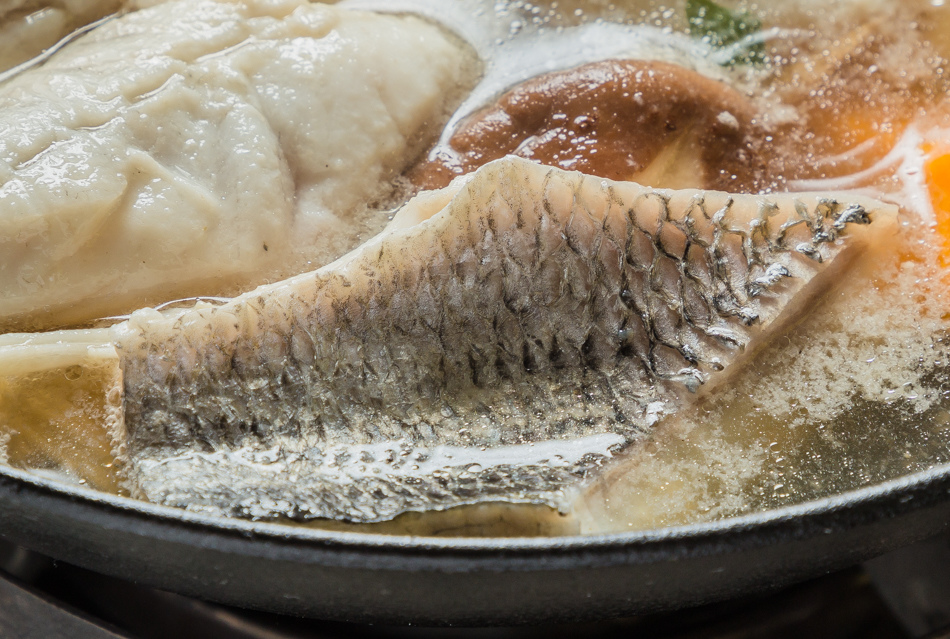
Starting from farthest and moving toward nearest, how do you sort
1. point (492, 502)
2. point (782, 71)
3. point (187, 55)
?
point (782, 71) < point (187, 55) < point (492, 502)

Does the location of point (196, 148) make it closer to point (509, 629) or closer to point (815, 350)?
point (509, 629)

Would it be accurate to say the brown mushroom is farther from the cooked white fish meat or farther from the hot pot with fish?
the cooked white fish meat

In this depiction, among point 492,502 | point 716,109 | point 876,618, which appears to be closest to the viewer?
point 492,502

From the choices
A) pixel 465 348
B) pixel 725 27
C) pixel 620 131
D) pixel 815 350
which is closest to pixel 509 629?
pixel 465 348

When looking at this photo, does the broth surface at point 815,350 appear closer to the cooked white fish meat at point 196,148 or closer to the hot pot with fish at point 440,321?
the hot pot with fish at point 440,321

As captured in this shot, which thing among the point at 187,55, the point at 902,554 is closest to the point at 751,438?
the point at 902,554

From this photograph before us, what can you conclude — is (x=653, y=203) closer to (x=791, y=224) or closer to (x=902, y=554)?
(x=791, y=224)

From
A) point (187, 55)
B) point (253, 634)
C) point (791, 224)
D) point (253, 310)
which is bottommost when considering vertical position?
point (253, 634)

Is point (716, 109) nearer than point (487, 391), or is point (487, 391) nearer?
point (487, 391)
